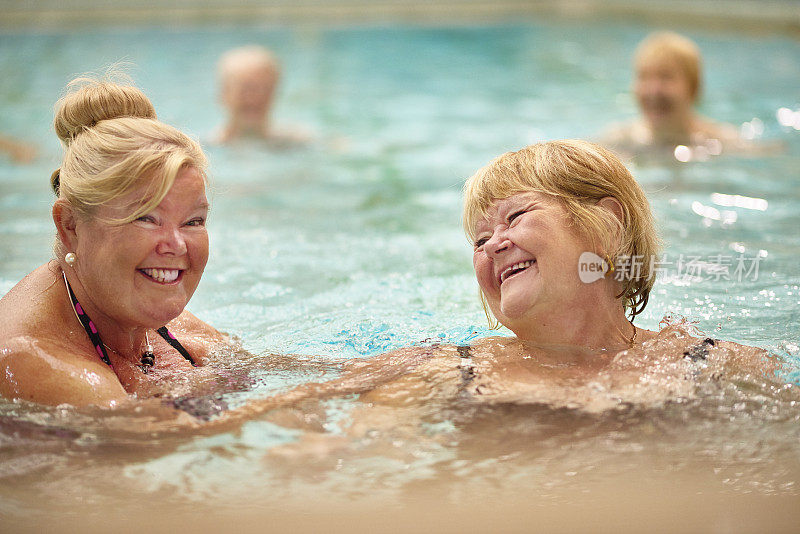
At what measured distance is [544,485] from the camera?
2.70 meters

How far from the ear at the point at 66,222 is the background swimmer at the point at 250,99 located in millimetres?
5422

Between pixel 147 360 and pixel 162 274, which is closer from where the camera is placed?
pixel 162 274

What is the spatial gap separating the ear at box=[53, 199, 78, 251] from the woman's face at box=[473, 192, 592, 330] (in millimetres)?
1286

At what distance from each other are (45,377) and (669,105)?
6.04 m

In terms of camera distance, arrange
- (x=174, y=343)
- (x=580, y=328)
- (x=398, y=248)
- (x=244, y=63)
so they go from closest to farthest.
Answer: (x=580, y=328), (x=174, y=343), (x=398, y=248), (x=244, y=63)

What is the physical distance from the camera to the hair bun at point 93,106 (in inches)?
114

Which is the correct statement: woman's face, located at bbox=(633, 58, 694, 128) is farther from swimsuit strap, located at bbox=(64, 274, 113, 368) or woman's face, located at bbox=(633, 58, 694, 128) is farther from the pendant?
swimsuit strap, located at bbox=(64, 274, 113, 368)

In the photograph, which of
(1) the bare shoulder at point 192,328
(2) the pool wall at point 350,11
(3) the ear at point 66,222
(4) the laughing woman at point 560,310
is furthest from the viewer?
(2) the pool wall at point 350,11

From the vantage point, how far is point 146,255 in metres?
2.82

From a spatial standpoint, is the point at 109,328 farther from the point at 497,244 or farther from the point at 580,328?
the point at 580,328

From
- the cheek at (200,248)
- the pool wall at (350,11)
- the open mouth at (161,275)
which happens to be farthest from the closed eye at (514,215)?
the pool wall at (350,11)

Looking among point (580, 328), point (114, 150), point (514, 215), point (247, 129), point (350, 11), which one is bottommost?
point (580, 328)

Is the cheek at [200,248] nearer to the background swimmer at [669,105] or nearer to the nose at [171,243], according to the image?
the nose at [171,243]

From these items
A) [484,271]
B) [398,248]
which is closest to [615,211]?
[484,271]
